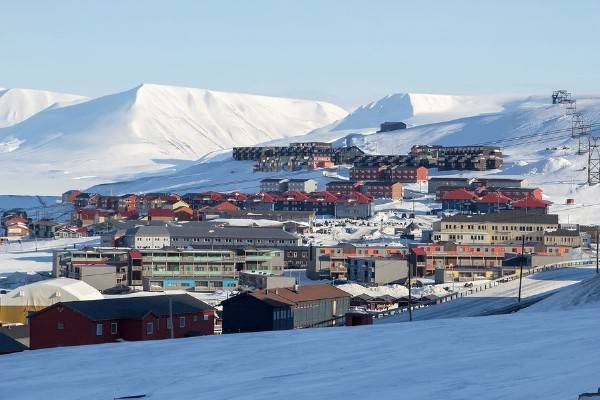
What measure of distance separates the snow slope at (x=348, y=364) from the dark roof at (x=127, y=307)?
631cm

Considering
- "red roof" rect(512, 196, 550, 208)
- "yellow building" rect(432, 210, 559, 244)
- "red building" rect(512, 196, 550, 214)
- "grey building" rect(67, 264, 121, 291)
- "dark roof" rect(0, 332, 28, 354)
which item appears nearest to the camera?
"dark roof" rect(0, 332, 28, 354)

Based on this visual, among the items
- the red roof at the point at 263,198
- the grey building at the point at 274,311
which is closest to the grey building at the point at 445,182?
the red roof at the point at 263,198

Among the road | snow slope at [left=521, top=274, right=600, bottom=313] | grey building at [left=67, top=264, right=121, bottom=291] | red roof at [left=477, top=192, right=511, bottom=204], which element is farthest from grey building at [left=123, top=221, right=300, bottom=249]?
snow slope at [left=521, top=274, right=600, bottom=313]

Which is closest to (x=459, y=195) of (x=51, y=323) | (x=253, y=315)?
(x=253, y=315)

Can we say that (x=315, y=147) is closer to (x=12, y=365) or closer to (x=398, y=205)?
(x=398, y=205)

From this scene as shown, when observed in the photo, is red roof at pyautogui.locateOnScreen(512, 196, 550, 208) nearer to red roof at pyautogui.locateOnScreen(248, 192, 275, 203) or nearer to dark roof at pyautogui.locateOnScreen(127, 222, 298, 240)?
red roof at pyautogui.locateOnScreen(248, 192, 275, 203)

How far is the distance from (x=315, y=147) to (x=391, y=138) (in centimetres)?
2545

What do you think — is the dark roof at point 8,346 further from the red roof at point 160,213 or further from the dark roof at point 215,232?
the red roof at point 160,213

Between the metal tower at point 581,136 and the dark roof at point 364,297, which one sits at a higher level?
the metal tower at point 581,136

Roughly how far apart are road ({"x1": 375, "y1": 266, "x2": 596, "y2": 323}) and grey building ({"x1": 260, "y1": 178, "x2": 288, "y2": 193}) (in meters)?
58.3

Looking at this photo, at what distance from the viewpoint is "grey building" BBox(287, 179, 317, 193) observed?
10225cm

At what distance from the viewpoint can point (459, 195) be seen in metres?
86.4

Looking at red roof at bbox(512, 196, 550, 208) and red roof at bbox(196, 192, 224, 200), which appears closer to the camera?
red roof at bbox(512, 196, 550, 208)

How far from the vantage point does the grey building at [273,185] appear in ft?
344
